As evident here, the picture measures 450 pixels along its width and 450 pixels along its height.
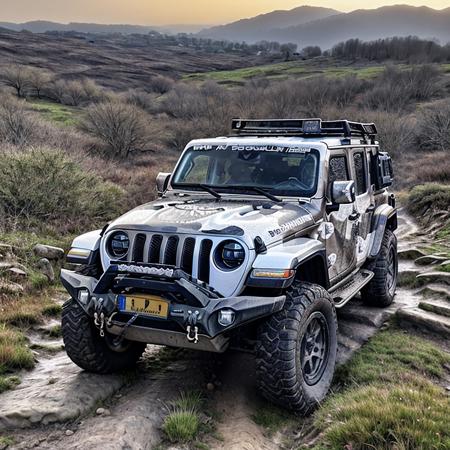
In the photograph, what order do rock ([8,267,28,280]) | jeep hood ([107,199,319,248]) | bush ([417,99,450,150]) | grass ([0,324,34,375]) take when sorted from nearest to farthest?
jeep hood ([107,199,319,248])
grass ([0,324,34,375])
rock ([8,267,28,280])
bush ([417,99,450,150])

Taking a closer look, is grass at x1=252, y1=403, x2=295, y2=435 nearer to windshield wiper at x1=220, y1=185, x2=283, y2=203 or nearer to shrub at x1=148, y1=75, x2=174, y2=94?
windshield wiper at x1=220, y1=185, x2=283, y2=203

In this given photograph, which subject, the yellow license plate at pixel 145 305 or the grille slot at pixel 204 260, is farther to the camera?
the grille slot at pixel 204 260

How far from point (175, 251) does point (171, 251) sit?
1.3 inches

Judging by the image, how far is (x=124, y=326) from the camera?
416 cm

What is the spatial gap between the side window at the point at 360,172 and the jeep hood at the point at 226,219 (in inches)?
64.8

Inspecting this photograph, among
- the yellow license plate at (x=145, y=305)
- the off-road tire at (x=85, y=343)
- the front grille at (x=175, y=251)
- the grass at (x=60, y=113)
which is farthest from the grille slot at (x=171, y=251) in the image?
the grass at (x=60, y=113)

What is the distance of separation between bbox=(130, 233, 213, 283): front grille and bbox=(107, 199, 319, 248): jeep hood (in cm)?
7

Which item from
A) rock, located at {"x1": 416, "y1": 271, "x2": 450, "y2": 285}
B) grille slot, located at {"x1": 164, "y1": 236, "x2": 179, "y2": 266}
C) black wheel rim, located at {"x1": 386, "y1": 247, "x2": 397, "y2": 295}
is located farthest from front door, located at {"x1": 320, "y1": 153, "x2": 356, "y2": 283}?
rock, located at {"x1": 416, "y1": 271, "x2": 450, "y2": 285}

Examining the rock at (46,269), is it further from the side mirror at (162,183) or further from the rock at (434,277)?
the rock at (434,277)

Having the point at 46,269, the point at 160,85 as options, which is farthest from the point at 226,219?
the point at 160,85

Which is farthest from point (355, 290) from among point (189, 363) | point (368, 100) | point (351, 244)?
point (368, 100)

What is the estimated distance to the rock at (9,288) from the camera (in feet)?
23.3

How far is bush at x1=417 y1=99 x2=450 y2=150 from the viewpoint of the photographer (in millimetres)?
29812

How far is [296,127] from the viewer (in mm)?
6383
